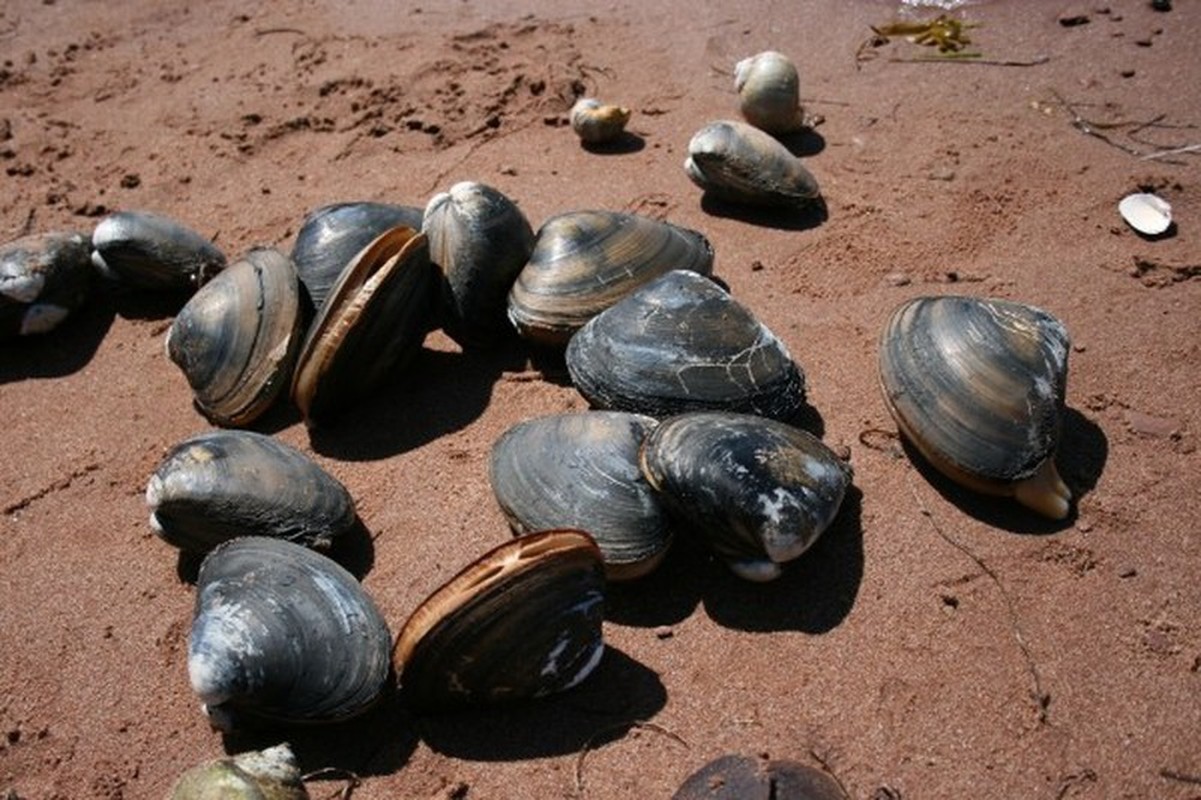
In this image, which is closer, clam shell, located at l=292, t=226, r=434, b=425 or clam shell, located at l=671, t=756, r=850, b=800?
clam shell, located at l=671, t=756, r=850, b=800

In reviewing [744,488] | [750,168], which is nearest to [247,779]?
[744,488]

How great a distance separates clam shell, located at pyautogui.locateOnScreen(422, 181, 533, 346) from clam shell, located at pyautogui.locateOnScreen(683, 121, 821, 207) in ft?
3.78

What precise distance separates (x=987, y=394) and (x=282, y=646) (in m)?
2.42

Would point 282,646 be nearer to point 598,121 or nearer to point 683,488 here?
point 683,488

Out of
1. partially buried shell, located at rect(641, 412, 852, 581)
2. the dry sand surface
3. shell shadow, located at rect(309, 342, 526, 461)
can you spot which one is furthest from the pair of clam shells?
shell shadow, located at rect(309, 342, 526, 461)

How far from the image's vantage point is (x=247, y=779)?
2963 millimetres

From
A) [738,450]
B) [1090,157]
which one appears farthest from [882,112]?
[738,450]

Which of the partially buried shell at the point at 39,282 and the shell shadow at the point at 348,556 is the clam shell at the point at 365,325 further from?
the partially buried shell at the point at 39,282

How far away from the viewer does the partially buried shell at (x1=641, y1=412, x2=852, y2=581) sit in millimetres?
3500

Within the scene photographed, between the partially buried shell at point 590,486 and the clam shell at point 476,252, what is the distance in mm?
897

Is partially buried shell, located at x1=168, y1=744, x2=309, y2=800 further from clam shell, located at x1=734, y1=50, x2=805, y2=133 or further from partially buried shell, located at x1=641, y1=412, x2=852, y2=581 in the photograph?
clam shell, located at x1=734, y1=50, x2=805, y2=133

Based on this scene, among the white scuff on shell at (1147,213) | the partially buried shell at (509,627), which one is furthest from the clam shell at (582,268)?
the white scuff on shell at (1147,213)

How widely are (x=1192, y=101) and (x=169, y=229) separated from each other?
524 cm

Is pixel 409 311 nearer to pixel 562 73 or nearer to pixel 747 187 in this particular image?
pixel 747 187
